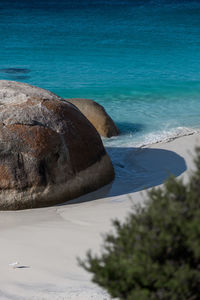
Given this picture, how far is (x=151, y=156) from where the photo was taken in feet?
25.8

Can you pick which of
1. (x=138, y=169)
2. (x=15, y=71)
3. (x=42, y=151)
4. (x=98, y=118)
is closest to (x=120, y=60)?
(x=15, y=71)

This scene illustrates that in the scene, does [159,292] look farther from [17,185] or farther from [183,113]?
[183,113]

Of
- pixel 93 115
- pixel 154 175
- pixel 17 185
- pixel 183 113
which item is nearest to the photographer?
pixel 17 185

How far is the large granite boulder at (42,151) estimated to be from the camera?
5.66 metres

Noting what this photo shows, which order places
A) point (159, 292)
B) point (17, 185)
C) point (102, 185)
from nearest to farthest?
point (159, 292)
point (17, 185)
point (102, 185)

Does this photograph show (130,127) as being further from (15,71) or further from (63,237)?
(15,71)

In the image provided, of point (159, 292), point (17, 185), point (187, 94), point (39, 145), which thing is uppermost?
point (159, 292)

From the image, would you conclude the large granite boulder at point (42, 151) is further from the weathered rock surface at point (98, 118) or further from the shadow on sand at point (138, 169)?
the weathered rock surface at point (98, 118)

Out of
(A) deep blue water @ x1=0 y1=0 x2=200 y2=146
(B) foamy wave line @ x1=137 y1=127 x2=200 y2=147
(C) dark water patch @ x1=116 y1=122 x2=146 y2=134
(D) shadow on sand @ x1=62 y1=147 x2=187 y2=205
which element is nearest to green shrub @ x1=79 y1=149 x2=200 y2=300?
(D) shadow on sand @ x1=62 y1=147 x2=187 y2=205

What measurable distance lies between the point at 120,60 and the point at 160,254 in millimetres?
15243

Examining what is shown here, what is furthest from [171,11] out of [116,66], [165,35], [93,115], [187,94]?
[93,115]

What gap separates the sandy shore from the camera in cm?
393

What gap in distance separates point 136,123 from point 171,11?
22817mm

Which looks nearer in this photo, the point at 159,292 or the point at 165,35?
the point at 159,292
